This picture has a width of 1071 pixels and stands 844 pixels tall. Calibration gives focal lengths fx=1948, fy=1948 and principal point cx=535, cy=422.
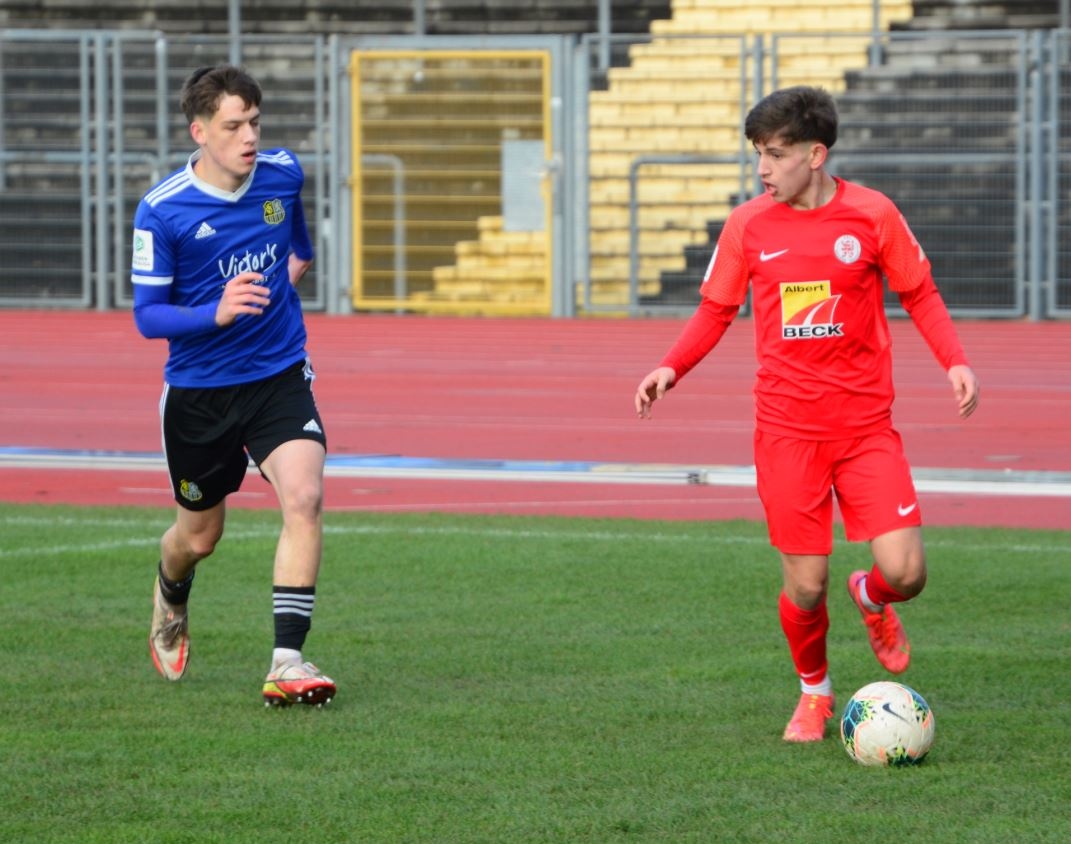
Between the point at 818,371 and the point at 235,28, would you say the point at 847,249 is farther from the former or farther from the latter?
the point at 235,28

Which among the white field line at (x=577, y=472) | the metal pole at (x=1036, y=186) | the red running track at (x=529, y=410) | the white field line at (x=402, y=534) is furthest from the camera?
the metal pole at (x=1036, y=186)

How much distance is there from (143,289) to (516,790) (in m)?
2.11

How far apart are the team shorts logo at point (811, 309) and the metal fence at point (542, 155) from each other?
17569 mm

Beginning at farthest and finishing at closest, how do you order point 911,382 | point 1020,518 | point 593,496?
point 911,382, point 593,496, point 1020,518

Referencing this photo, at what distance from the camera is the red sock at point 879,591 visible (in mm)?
5506

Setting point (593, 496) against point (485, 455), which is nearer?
point (593, 496)

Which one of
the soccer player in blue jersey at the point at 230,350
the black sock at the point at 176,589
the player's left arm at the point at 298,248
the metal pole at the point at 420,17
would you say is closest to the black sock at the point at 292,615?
the soccer player in blue jersey at the point at 230,350

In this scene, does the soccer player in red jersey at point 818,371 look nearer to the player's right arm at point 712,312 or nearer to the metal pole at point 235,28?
the player's right arm at point 712,312

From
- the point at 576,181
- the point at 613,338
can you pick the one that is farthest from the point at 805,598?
the point at 576,181

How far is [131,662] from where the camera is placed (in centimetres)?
651

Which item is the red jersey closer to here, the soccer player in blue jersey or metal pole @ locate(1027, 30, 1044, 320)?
the soccer player in blue jersey

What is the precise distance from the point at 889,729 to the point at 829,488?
78 centimetres

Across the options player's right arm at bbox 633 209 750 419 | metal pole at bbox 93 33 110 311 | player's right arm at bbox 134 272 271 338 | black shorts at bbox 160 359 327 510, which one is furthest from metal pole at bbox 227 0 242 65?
player's right arm at bbox 633 209 750 419

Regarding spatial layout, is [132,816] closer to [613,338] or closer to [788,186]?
[788,186]
